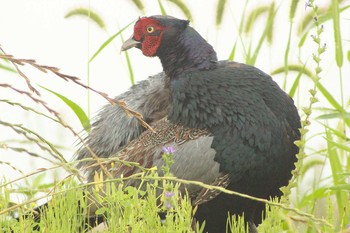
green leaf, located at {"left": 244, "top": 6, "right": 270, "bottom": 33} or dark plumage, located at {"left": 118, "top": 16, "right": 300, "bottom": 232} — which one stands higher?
green leaf, located at {"left": 244, "top": 6, "right": 270, "bottom": 33}

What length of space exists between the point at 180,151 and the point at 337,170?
4.16ft

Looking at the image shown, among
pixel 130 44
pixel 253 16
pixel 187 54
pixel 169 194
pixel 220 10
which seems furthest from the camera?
pixel 253 16

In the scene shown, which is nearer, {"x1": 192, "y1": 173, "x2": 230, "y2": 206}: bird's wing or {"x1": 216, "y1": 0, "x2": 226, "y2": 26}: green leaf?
{"x1": 192, "y1": 173, "x2": 230, "y2": 206}: bird's wing

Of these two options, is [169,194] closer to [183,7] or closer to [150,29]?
[150,29]

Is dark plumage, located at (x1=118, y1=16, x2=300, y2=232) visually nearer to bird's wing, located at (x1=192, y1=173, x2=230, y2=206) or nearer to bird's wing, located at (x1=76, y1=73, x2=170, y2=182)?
bird's wing, located at (x1=192, y1=173, x2=230, y2=206)

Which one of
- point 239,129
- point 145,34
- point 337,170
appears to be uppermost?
point 145,34

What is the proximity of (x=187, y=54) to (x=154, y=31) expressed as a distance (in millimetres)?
295

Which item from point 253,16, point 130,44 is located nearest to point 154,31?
point 130,44

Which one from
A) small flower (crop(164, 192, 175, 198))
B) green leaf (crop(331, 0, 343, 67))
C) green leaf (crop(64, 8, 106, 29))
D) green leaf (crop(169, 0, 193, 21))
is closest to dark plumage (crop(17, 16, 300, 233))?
green leaf (crop(169, 0, 193, 21))

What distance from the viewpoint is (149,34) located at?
499 cm

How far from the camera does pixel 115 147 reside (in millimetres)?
5176

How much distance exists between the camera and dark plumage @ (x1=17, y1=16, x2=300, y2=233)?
4.48 m

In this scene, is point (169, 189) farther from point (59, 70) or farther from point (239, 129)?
point (239, 129)

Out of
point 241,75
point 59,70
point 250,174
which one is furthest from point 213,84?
point 59,70
